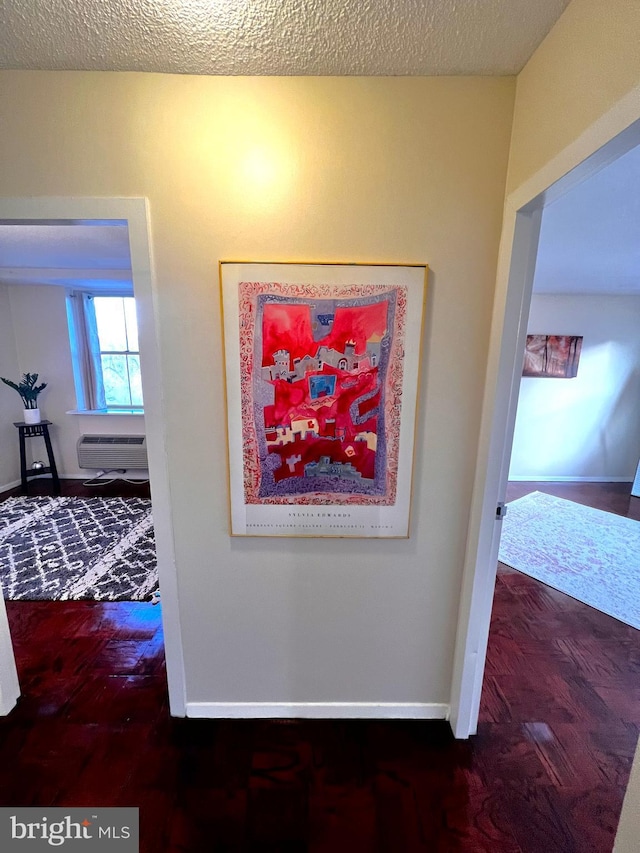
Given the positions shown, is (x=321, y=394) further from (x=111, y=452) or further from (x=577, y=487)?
(x=577, y=487)

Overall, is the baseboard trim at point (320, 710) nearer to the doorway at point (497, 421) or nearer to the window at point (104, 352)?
the doorway at point (497, 421)

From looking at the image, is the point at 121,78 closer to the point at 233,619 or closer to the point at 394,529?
the point at 394,529

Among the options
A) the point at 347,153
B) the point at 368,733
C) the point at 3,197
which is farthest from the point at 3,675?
the point at 347,153

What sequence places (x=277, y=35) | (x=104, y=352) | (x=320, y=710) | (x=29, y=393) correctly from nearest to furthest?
1. (x=277, y=35)
2. (x=320, y=710)
3. (x=29, y=393)
4. (x=104, y=352)

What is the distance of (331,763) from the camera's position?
1.30m

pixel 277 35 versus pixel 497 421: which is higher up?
pixel 277 35

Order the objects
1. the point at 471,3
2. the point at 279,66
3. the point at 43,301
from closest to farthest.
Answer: the point at 471,3 < the point at 279,66 < the point at 43,301

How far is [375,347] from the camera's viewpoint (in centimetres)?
114

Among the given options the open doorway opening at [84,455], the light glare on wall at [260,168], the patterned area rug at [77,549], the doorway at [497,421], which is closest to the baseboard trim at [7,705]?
the open doorway opening at [84,455]

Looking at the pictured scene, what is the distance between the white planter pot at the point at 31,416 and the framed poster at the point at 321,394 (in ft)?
12.7

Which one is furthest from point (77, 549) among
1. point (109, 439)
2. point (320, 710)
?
point (320, 710)

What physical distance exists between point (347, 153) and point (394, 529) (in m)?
1.26

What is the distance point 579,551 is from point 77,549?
159 inches

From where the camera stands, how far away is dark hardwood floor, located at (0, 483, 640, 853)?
111 centimetres
